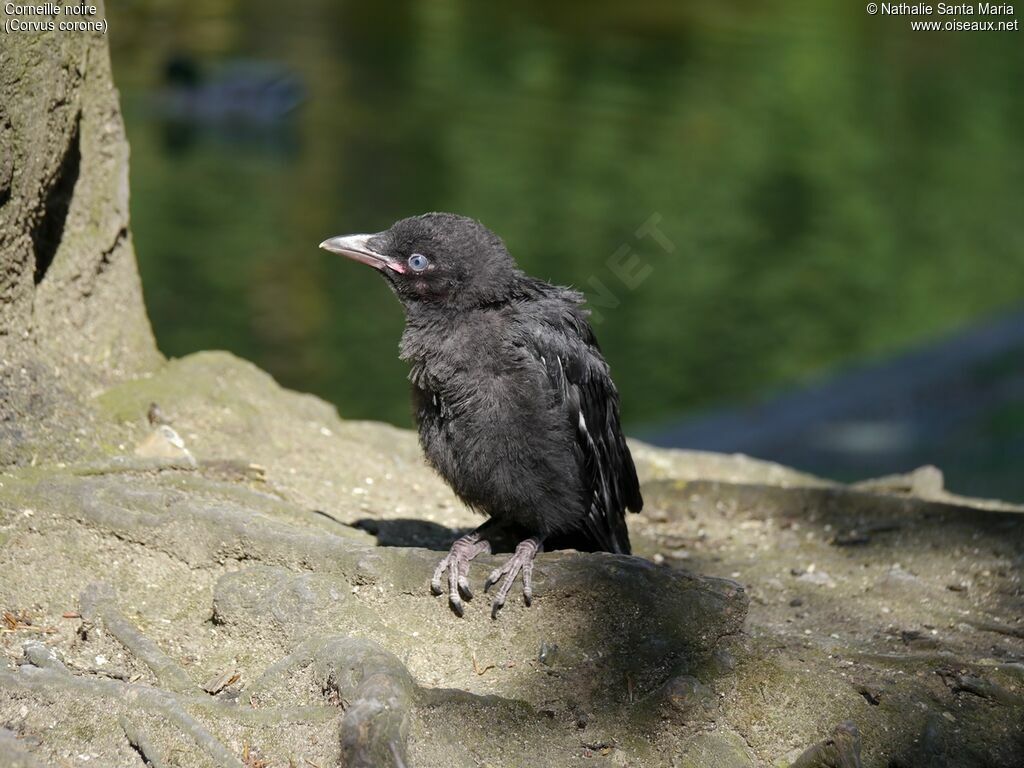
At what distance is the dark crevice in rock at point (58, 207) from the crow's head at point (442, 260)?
119 cm

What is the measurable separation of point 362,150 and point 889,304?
824 centimetres

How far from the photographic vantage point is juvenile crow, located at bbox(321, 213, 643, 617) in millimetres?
4500

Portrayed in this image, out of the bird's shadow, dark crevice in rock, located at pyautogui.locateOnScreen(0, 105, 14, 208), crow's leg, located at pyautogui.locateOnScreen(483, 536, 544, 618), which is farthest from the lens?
the bird's shadow

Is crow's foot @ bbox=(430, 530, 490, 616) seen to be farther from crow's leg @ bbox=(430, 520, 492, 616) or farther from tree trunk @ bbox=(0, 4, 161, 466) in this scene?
tree trunk @ bbox=(0, 4, 161, 466)

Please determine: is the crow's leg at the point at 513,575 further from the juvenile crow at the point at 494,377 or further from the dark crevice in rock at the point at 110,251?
the dark crevice in rock at the point at 110,251

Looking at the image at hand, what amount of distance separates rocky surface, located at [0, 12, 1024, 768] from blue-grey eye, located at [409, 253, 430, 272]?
0.99 m

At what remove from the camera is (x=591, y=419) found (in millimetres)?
4797

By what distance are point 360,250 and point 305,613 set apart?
1.43m

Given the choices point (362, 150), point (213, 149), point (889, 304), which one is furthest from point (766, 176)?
point (213, 149)

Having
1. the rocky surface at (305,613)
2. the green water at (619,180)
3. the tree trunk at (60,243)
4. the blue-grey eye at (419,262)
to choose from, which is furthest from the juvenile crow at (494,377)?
the green water at (619,180)

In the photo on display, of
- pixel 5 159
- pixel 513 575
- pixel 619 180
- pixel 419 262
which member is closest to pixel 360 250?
pixel 419 262

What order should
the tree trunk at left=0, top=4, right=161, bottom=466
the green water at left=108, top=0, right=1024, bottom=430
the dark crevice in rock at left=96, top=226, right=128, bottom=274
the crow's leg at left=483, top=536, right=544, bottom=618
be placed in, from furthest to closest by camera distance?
the green water at left=108, top=0, right=1024, bottom=430 → the dark crevice in rock at left=96, top=226, right=128, bottom=274 → the tree trunk at left=0, top=4, right=161, bottom=466 → the crow's leg at left=483, top=536, right=544, bottom=618

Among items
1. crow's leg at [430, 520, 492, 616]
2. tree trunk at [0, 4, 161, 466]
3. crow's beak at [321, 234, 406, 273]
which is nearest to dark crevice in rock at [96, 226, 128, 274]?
tree trunk at [0, 4, 161, 466]

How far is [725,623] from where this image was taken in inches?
155
